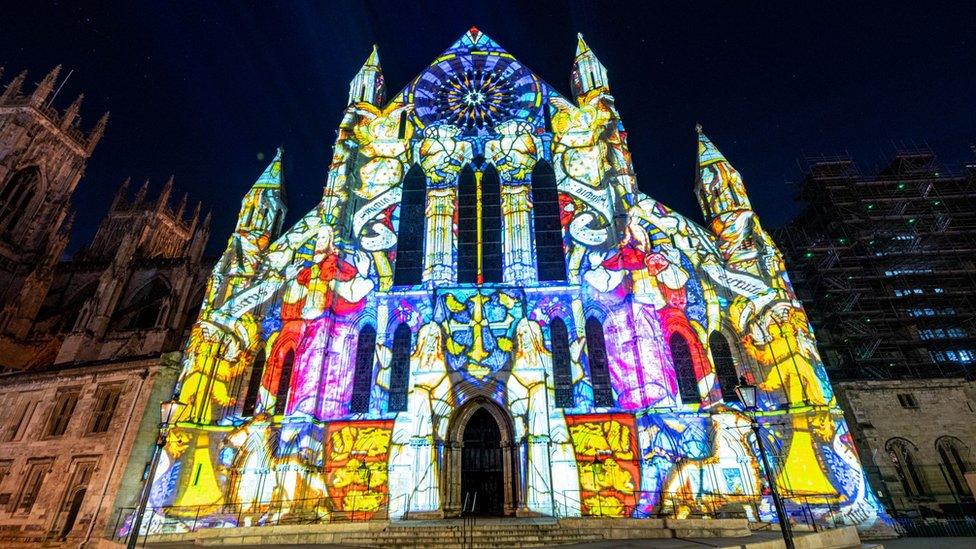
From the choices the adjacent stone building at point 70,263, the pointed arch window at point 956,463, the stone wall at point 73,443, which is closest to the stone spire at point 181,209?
the adjacent stone building at point 70,263

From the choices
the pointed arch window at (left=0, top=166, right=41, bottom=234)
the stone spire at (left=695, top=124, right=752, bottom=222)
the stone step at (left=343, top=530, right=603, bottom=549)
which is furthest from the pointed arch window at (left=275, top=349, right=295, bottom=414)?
the pointed arch window at (left=0, top=166, right=41, bottom=234)

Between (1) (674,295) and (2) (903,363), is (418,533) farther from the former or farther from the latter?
(2) (903,363)

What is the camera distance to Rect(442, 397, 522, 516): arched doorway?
1532 centimetres

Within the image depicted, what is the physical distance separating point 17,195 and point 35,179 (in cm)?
231

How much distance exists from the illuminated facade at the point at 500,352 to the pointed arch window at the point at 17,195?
3071 centimetres

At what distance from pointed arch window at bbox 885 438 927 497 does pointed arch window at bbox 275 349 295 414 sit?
2210cm

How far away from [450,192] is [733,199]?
11.8m

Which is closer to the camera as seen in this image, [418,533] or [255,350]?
[418,533]

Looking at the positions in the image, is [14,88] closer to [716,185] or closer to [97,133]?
[97,133]

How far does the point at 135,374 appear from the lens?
18.5 metres

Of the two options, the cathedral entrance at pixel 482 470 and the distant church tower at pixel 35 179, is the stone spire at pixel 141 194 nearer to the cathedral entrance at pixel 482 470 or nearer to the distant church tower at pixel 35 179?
the distant church tower at pixel 35 179

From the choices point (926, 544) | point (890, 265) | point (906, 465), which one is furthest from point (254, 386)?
point (890, 265)

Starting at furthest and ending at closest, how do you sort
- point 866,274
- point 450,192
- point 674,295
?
point 866,274
point 450,192
point 674,295

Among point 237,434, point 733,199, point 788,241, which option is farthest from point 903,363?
point 237,434
